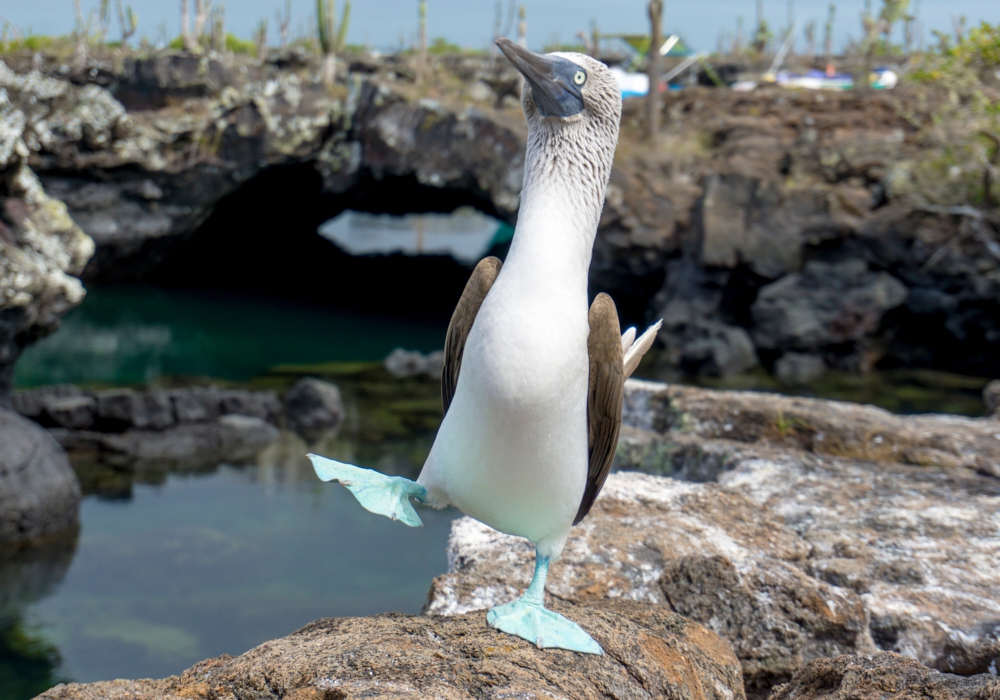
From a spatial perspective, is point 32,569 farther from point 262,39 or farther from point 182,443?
point 262,39

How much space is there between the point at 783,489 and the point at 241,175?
14.0 metres

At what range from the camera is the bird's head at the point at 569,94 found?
2127 mm

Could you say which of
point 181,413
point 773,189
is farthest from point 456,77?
point 181,413

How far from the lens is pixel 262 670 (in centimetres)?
193

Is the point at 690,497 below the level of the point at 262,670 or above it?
below

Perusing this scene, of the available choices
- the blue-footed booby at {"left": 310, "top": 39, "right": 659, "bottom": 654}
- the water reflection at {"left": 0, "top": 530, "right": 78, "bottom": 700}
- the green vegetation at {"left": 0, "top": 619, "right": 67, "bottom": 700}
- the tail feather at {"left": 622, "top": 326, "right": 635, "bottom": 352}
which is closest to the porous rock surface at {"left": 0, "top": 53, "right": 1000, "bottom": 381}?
the water reflection at {"left": 0, "top": 530, "right": 78, "bottom": 700}

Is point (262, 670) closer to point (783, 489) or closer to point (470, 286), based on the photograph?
point (470, 286)

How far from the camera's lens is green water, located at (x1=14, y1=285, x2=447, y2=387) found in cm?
1303

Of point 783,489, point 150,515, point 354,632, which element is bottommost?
point 150,515

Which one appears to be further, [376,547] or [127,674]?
[376,547]

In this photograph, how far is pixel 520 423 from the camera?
2.07 m

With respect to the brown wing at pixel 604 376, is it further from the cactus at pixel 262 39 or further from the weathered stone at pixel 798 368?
the cactus at pixel 262 39

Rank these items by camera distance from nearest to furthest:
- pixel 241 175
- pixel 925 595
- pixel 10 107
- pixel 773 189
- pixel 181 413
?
1. pixel 925 595
2. pixel 10 107
3. pixel 181 413
4. pixel 773 189
5. pixel 241 175

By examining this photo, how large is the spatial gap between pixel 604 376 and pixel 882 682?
1040mm
